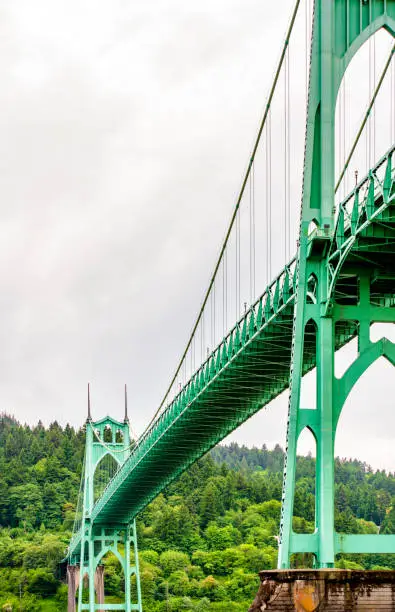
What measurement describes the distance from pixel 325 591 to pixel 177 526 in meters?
97.4

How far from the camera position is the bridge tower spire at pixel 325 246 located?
25.7m

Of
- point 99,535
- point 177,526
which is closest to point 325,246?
point 99,535

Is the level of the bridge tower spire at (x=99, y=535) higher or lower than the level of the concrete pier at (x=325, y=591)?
higher

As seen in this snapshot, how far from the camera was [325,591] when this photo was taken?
22.9 metres

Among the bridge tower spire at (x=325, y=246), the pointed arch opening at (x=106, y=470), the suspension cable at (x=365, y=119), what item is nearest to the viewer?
the bridge tower spire at (x=325, y=246)

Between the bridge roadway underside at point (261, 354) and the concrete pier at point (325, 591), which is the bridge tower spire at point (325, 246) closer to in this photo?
the bridge roadway underside at point (261, 354)

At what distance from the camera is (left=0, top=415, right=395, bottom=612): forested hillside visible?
104500 mm

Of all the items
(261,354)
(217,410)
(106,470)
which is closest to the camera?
(261,354)

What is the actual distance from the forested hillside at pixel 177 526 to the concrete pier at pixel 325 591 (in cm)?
7187

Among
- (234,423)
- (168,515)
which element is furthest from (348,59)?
(168,515)

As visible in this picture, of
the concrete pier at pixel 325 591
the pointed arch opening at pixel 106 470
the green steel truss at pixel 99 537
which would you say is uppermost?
the pointed arch opening at pixel 106 470

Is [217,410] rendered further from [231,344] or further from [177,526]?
[177,526]

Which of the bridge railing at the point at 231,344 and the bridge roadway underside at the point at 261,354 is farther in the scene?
the bridge railing at the point at 231,344

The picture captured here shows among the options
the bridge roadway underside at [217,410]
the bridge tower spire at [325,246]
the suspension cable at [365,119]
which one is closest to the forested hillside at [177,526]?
the bridge roadway underside at [217,410]
